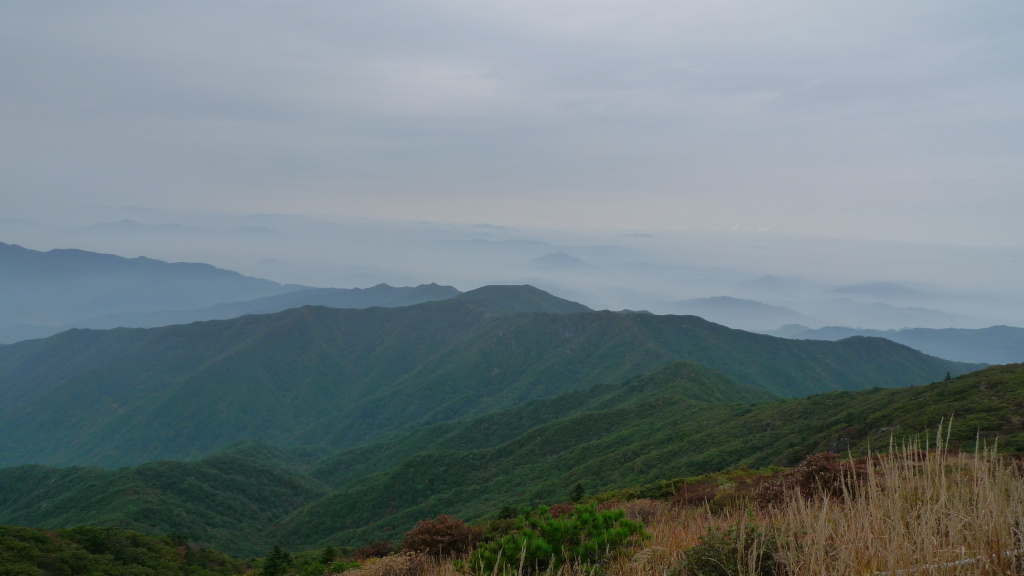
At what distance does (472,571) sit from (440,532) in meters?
3.54

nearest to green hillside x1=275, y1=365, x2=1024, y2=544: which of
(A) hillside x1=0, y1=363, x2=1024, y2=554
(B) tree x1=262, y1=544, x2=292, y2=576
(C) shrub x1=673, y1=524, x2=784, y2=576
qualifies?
(A) hillside x1=0, y1=363, x2=1024, y2=554

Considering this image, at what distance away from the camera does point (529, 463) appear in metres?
81.2

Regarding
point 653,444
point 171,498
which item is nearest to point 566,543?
point 653,444

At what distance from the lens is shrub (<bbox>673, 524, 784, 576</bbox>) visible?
18.8 feet

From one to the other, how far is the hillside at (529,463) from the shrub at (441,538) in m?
30.5

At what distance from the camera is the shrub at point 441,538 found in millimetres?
11406

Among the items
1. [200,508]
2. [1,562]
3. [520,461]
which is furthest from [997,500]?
[200,508]

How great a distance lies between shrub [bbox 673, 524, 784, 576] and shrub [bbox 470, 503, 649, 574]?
5.11ft

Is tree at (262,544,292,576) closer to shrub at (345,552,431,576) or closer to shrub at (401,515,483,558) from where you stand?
shrub at (401,515,483,558)

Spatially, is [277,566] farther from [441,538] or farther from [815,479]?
[815,479]

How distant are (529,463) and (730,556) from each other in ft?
260

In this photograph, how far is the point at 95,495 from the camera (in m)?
78.8

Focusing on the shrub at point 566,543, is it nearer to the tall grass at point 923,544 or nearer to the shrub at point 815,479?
the tall grass at point 923,544

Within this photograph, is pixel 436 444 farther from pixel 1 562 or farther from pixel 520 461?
pixel 1 562
